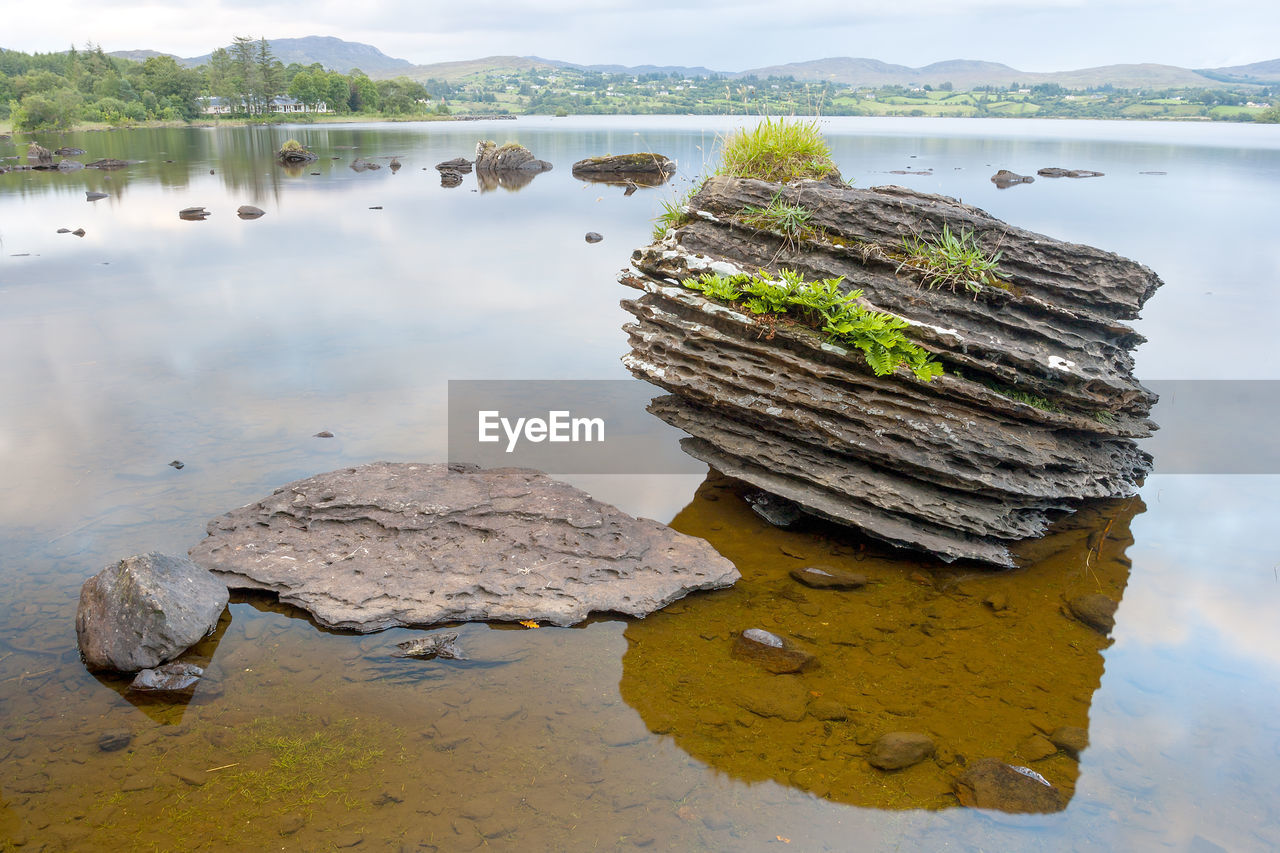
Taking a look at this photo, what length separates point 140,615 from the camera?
7422 millimetres

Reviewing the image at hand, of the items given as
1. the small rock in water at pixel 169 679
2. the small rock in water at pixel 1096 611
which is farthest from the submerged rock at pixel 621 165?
the small rock in water at pixel 169 679

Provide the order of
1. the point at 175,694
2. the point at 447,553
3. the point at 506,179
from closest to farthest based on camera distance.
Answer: the point at 175,694, the point at 447,553, the point at 506,179

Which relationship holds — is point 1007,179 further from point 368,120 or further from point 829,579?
point 368,120

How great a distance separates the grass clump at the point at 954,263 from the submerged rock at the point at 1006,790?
6558 mm

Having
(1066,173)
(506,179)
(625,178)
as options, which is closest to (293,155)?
(506,179)

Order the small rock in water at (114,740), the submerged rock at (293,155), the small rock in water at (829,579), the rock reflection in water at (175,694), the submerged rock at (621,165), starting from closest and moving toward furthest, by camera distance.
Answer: the small rock in water at (114,740), the rock reflection in water at (175,694), the small rock in water at (829,579), the submerged rock at (621,165), the submerged rock at (293,155)

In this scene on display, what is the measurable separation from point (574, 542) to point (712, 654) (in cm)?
241

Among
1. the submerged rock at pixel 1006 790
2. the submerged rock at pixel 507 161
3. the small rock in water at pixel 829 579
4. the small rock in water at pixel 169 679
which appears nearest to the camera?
the submerged rock at pixel 1006 790

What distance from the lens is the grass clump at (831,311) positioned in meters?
9.96

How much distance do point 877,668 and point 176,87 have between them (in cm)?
18052

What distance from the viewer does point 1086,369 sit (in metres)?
10.3

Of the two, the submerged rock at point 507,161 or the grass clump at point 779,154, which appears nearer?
the grass clump at point 779,154

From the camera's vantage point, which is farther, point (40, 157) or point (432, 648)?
point (40, 157)

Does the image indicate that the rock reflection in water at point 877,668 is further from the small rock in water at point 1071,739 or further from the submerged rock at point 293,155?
the submerged rock at point 293,155
